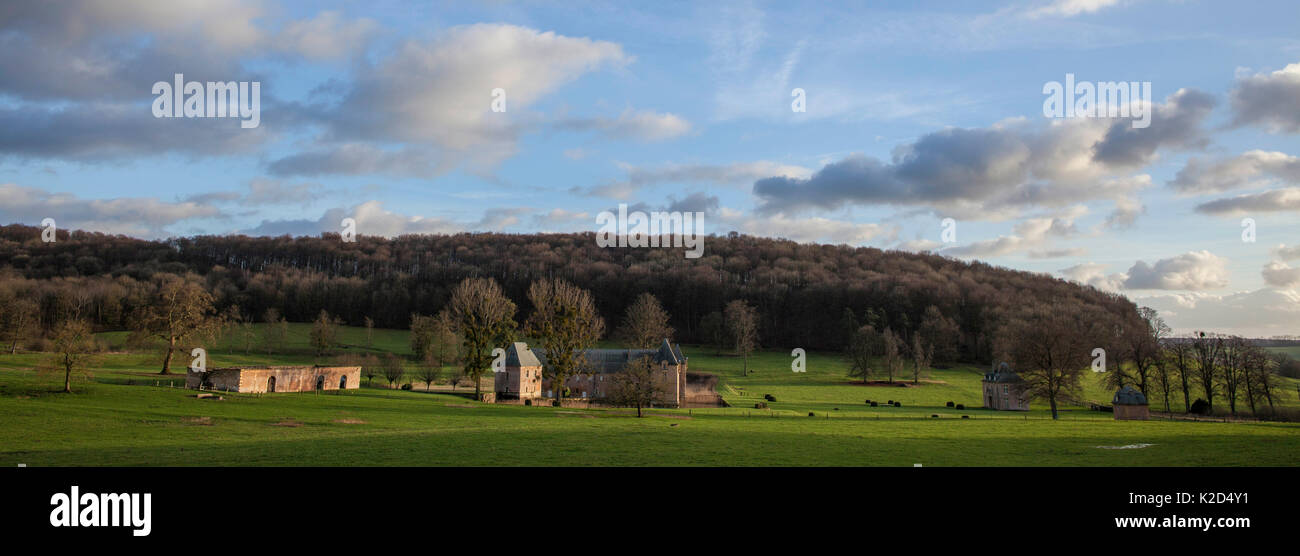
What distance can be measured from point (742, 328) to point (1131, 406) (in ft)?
179

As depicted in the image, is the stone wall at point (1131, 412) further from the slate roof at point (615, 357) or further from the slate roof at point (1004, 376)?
the slate roof at point (615, 357)

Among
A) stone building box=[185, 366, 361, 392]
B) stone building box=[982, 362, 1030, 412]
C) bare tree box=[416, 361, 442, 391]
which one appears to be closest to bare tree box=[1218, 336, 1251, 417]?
stone building box=[982, 362, 1030, 412]

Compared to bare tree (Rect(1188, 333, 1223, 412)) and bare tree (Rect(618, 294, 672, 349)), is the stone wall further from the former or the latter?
bare tree (Rect(618, 294, 672, 349))

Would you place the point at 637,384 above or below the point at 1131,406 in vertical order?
above

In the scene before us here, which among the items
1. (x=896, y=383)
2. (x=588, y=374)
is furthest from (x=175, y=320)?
(x=896, y=383)

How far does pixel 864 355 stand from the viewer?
8988 centimetres

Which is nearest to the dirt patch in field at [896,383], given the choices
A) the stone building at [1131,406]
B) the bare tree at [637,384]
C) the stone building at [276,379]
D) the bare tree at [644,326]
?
the bare tree at [644,326]

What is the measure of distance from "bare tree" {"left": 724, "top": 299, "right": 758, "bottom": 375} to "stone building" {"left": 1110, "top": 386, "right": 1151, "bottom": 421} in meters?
47.6

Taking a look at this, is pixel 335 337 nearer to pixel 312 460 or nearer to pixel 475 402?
pixel 475 402

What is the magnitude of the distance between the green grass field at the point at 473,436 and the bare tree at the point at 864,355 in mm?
33233

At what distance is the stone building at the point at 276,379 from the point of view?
52750 millimetres

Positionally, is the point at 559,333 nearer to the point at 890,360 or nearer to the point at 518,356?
the point at 518,356
